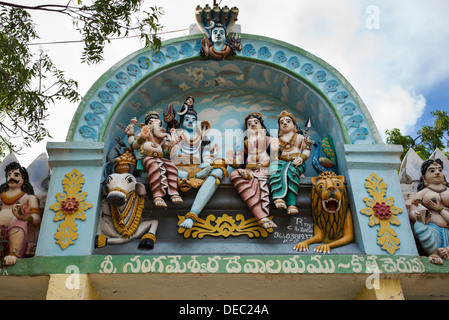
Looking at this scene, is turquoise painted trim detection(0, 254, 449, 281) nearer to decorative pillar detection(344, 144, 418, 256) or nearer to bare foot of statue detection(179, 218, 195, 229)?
decorative pillar detection(344, 144, 418, 256)

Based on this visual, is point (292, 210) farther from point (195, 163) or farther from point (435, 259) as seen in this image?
point (435, 259)

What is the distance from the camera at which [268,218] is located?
5902 millimetres


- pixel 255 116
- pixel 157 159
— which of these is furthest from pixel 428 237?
pixel 157 159

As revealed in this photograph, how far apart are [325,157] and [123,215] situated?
281cm

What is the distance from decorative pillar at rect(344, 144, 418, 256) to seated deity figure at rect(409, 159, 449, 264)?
0.17 meters

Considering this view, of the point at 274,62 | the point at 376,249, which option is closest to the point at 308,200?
the point at 376,249

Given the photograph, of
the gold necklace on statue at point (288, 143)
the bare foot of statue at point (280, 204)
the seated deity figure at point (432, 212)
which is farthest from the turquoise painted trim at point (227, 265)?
the gold necklace on statue at point (288, 143)

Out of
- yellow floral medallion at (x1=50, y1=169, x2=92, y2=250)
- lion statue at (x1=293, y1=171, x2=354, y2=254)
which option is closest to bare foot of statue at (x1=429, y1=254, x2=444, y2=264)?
lion statue at (x1=293, y1=171, x2=354, y2=254)

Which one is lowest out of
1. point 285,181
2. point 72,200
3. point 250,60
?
point 72,200

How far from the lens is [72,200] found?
230 inches

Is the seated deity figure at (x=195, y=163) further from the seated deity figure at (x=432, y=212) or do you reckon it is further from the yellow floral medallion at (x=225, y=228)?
the seated deity figure at (x=432, y=212)

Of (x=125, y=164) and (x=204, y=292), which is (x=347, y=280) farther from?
(x=125, y=164)

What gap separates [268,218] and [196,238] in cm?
91

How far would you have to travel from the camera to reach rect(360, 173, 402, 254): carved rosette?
222 inches
